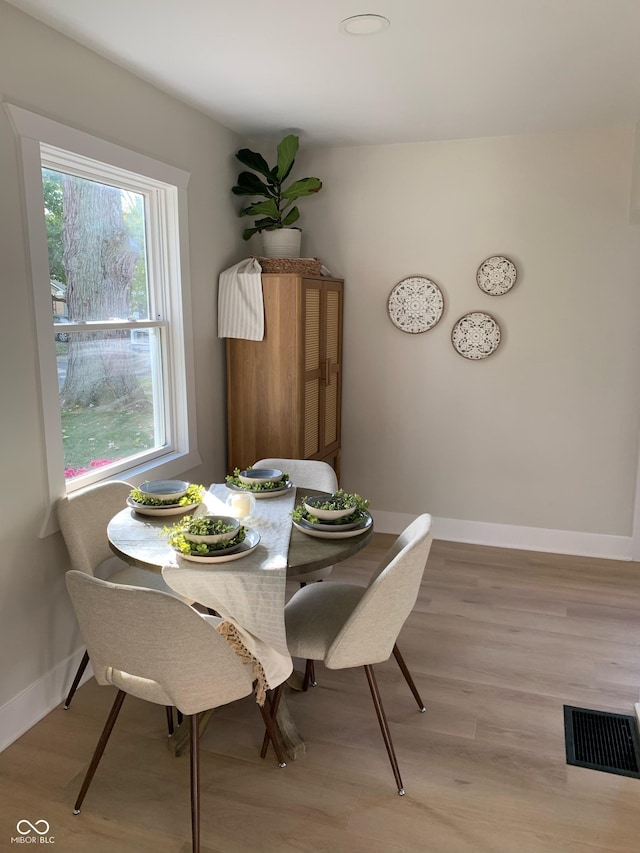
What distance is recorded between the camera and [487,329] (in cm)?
399

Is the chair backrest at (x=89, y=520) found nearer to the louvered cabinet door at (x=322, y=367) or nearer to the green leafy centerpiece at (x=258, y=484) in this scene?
the green leafy centerpiece at (x=258, y=484)

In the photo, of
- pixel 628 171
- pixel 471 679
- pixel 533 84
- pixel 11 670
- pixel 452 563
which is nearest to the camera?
pixel 11 670

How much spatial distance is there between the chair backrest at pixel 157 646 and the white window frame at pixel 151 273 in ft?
2.72

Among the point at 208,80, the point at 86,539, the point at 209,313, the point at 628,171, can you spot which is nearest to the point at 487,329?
the point at 628,171

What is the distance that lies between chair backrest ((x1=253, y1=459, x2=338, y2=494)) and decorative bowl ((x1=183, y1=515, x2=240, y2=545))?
97cm

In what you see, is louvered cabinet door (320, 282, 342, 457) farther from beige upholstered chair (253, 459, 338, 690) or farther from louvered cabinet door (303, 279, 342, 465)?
beige upholstered chair (253, 459, 338, 690)

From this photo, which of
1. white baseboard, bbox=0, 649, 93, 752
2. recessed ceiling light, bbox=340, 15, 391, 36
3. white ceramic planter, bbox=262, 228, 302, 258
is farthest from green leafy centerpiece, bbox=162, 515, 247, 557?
white ceramic planter, bbox=262, 228, 302, 258

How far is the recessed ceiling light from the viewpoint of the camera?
7.29 feet

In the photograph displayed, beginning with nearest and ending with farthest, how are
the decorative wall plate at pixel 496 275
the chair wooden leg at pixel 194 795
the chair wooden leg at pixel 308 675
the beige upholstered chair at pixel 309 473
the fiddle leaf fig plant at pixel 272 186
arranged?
1. the chair wooden leg at pixel 194 795
2. the chair wooden leg at pixel 308 675
3. the beige upholstered chair at pixel 309 473
4. the fiddle leaf fig plant at pixel 272 186
5. the decorative wall plate at pixel 496 275

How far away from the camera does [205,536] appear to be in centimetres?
200

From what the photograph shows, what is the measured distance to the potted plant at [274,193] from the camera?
3660 mm

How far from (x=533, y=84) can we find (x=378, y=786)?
2922 mm

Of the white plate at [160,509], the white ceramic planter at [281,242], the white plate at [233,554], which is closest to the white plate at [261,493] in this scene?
the white plate at [160,509]

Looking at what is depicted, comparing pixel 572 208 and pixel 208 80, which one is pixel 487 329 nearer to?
pixel 572 208
